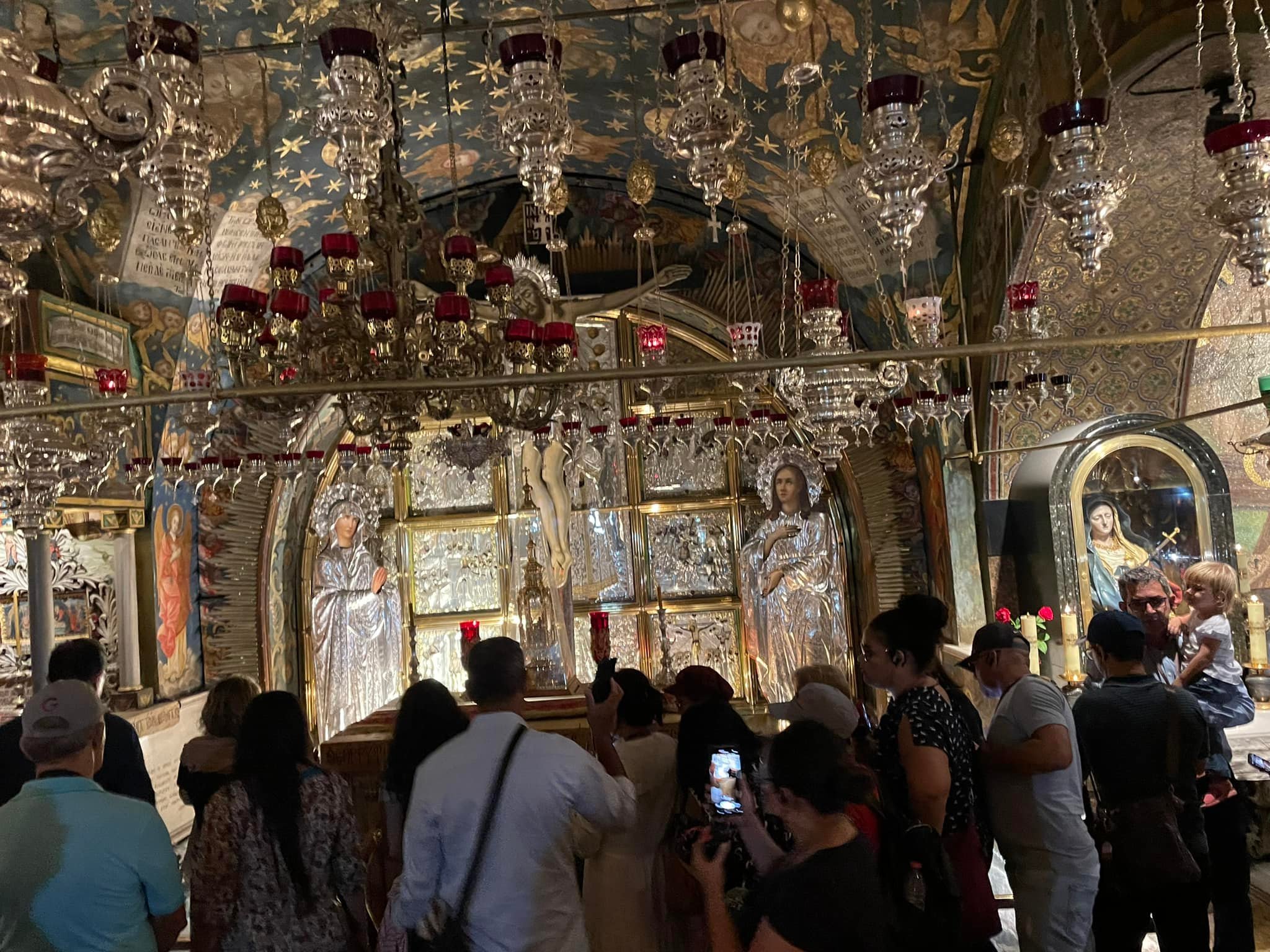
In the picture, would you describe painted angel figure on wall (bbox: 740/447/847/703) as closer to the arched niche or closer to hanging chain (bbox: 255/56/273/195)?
the arched niche

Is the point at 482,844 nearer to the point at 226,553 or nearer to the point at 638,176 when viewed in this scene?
the point at 638,176

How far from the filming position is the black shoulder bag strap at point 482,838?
2717 mm

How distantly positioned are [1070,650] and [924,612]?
482 cm

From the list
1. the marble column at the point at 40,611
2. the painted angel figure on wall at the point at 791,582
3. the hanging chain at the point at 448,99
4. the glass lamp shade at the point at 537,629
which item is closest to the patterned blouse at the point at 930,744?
the hanging chain at the point at 448,99

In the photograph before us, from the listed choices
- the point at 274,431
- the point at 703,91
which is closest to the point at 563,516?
the point at 274,431

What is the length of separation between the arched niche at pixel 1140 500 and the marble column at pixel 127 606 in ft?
25.3

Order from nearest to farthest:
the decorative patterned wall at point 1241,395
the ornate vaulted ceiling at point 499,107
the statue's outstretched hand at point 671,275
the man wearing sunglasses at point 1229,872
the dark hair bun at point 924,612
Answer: the dark hair bun at point 924,612 < the man wearing sunglasses at point 1229,872 < the ornate vaulted ceiling at point 499,107 < the statue's outstretched hand at point 671,275 < the decorative patterned wall at point 1241,395

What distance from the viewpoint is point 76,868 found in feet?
8.14

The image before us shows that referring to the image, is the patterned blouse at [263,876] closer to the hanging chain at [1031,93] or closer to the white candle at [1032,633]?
the hanging chain at [1031,93]

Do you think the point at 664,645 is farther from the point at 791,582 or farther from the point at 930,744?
the point at 930,744

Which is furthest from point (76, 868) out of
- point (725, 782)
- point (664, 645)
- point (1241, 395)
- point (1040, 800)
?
point (1241, 395)

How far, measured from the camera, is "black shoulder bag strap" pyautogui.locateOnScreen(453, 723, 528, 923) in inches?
107

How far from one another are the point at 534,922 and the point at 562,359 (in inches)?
115

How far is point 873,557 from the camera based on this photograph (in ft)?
34.4
